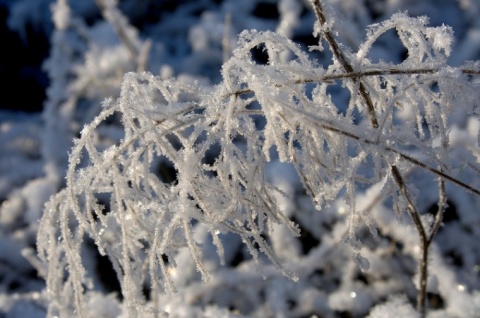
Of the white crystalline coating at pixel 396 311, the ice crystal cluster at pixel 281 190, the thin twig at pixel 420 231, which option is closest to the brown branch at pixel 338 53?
the ice crystal cluster at pixel 281 190

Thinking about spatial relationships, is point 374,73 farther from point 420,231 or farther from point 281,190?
point 420,231

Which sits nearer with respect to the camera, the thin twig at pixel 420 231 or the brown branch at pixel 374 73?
the brown branch at pixel 374 73

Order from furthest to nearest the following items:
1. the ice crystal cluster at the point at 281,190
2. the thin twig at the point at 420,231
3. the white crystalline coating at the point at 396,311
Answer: the white crystalline coating at the point at 396,311 < the thin twig at the point at 420,231 < the ice crystal cluster at the point at 281,190

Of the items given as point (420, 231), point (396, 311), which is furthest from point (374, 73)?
point (396, 311)

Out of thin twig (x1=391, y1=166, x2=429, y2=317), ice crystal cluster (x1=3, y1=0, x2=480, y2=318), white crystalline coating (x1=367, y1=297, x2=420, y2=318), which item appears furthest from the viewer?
white crystalline coating (x1=367, y1=297, x2=420, y2=318)

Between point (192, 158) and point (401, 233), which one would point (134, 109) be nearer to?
point (192, 158)

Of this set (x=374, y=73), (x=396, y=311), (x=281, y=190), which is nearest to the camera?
(x=374, y=73)

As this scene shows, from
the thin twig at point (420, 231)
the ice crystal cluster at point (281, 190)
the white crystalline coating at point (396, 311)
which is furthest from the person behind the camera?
the white crystalline coating at point (396, 311)

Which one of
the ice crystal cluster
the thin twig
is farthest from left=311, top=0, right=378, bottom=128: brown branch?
the thin twig

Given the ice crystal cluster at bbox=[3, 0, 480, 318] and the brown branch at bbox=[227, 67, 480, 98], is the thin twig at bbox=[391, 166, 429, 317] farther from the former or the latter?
the brown branch at bbox=[227, 67, 480, 98]

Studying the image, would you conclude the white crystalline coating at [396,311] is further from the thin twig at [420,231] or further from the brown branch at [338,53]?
the brown branch at [338,53]
